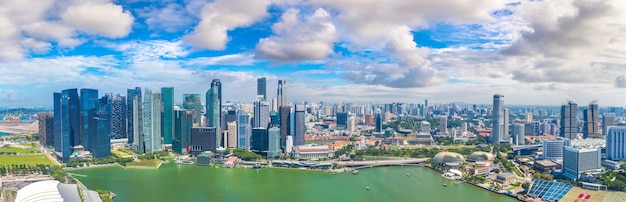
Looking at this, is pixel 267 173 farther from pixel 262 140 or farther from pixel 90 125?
pixel 90 125

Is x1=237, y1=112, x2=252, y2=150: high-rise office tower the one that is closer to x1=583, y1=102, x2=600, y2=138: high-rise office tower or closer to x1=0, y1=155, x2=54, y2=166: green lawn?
x1=0, y1=155, x2=54, y2=166: green lawn

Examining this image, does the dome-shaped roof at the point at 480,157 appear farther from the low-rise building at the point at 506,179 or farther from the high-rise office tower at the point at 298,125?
the high-rise office tower at the point at 298,125

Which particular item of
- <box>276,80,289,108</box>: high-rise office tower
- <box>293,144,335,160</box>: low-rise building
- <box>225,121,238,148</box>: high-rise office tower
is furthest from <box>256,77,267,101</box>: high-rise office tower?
<box>293,144,335,160</box>: low-rise building

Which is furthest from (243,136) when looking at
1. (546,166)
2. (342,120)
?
(342,120)

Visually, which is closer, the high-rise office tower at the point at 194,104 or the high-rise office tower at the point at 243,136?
the high-rise office tower at the point at 243,136

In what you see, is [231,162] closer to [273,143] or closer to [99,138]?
[273,143]

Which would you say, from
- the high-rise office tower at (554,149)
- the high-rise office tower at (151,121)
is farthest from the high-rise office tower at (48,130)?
the high-rise office tower at (554,149)
